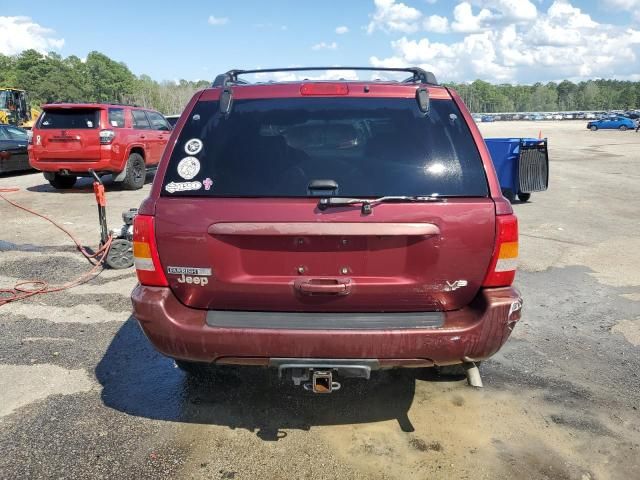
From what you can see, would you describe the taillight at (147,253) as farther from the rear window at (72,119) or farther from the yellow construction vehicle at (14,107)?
the yellow construction vehicle at (14,107)

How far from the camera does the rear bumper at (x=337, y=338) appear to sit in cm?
262

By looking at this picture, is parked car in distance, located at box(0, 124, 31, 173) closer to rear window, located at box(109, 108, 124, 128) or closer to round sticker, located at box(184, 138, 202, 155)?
rear window, located at box(109, 108, 124, 128)

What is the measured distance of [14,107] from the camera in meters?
29.7

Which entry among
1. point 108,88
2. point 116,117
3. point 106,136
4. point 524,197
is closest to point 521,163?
point 524,197

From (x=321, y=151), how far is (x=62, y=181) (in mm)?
11763

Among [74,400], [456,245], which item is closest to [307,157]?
[456,245]

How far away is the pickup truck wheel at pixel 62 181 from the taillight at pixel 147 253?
11.1 meters

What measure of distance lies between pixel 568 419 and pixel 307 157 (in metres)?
2.28

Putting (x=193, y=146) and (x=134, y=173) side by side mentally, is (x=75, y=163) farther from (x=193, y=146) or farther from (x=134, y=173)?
(x=193, y=146)

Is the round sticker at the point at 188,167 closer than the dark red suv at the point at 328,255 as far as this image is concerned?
No

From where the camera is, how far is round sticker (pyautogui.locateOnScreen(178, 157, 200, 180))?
2.80 meters

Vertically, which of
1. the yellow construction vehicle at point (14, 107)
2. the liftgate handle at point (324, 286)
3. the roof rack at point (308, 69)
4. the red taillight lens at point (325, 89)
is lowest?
the liftgate handle at point (324, 286)

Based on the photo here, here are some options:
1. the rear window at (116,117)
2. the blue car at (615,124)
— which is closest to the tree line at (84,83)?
the blue car at (615,124)

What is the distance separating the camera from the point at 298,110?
297cm
